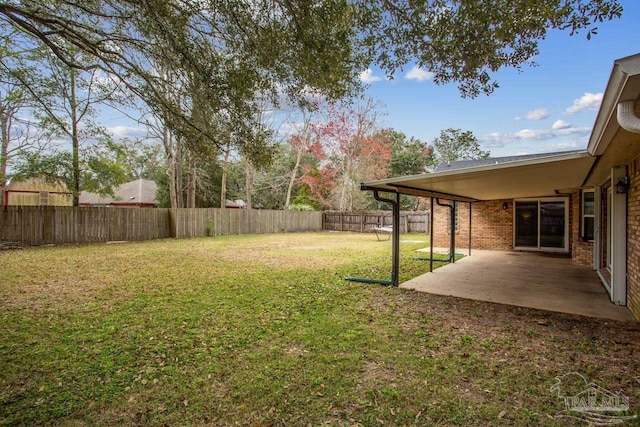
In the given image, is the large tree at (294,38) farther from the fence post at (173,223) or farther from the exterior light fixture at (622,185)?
the fence post at (173,223)

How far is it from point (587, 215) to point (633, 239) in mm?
4568

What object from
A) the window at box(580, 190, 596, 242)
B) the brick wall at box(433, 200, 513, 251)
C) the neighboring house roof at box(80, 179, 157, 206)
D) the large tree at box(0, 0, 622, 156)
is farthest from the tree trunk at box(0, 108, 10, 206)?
the window at box(580, 190, 596, 242)

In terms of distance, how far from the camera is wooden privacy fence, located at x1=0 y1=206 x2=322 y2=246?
1088cm

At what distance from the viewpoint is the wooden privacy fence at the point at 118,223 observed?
10883mm

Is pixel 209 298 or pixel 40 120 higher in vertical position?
pixel 40 120

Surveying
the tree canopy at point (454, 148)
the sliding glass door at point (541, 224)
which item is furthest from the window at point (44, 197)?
the tree canopy at point (454, 148)

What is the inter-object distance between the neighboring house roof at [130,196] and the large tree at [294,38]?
2173 centimetres

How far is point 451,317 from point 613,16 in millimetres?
3724

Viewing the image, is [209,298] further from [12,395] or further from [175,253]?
[175,253]

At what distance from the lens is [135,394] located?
8.05ft

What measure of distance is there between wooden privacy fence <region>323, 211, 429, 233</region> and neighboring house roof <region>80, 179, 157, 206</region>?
14.2 meters

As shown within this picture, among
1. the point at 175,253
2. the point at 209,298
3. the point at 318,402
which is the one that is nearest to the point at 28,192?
the point at 175,253

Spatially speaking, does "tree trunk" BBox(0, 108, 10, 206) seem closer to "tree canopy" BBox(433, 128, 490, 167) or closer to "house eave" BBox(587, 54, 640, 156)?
"house eave" BBox(587, 54, 640, 156)

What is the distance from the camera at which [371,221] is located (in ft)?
65.5
